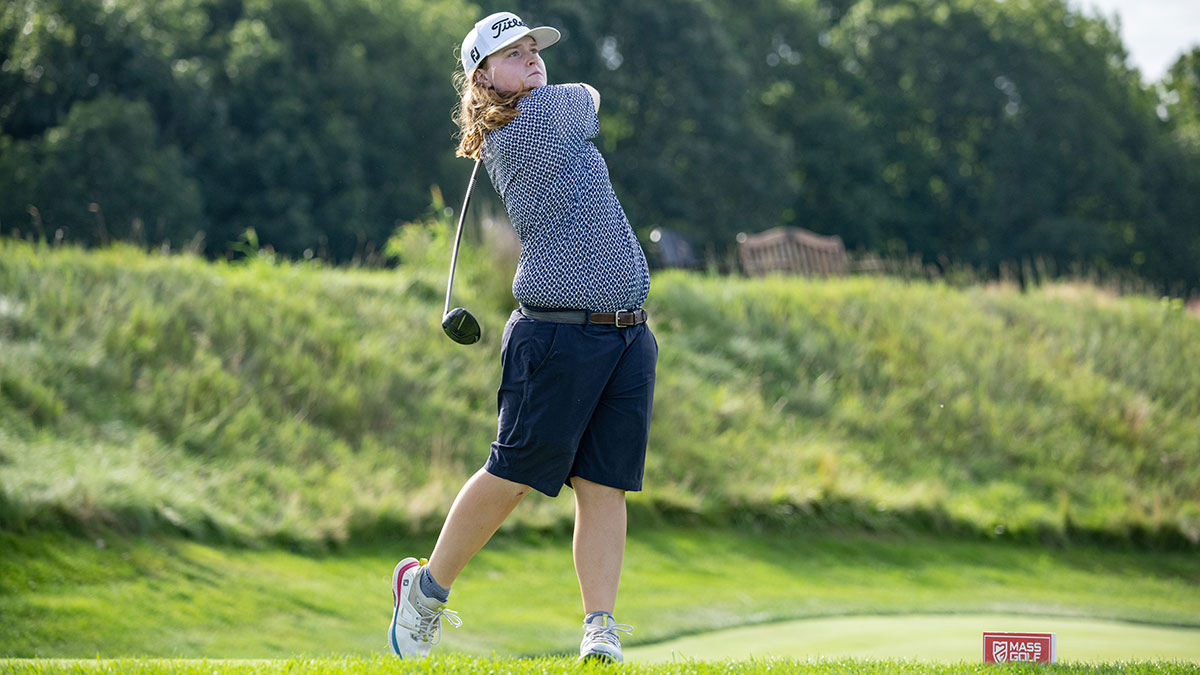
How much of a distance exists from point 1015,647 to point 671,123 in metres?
34.2

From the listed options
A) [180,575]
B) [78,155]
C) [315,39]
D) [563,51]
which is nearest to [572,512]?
[180,575]

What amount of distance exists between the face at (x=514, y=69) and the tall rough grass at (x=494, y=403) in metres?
5.00

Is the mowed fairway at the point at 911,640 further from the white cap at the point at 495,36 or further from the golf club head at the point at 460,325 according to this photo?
the white cap at the point at 495,36

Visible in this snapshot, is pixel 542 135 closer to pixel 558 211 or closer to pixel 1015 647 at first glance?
pixel 558 211

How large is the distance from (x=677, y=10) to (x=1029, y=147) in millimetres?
13315

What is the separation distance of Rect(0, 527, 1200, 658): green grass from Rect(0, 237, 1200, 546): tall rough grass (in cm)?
35

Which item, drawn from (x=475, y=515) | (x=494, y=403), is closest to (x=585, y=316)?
(x=475, y=515)

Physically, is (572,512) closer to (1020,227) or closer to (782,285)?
(782,285)

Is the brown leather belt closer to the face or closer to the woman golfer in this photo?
the woman golfer

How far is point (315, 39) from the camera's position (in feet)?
104

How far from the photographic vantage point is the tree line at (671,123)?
26.2 metres

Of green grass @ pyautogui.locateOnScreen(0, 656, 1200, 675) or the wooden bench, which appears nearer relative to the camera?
green grass @ pyautogui.locateOnScreen(0, 656, 1200, 675)

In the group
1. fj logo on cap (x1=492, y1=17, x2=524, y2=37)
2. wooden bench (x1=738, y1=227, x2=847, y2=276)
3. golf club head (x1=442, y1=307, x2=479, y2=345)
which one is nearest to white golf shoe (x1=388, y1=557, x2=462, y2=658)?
golf club head (x1=442, y1=307, x2=479, y2=345)

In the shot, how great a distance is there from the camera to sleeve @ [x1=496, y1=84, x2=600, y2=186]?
3727 mm
